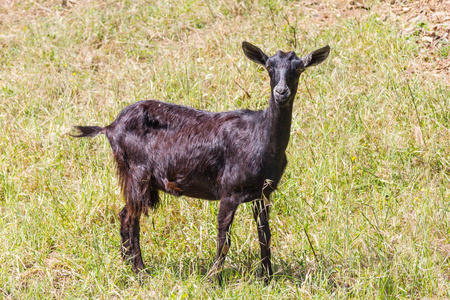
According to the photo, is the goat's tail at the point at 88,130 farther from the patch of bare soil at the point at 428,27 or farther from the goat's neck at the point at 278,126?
the patch of bare soil at the point at 428,27

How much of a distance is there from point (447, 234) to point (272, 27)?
177 inches

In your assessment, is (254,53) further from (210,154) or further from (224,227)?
(224,227)

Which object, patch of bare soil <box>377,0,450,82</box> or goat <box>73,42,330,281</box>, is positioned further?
patch of bare soil <box>377,0,450,82</box>

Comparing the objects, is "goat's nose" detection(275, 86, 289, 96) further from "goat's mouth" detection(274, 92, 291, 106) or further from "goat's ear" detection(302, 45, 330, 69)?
"goat's ear" detection(302, 45, 330, 69)

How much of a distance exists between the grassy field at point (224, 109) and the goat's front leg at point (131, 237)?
0.12 metres

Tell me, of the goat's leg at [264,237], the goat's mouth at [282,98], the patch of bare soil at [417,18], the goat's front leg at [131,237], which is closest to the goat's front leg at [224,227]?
the goat's leg at [264,237]

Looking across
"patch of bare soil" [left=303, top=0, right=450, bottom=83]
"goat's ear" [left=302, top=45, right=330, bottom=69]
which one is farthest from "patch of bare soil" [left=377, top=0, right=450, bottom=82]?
"goat's ear" [left=302, top=45, right=330, bottom=69]

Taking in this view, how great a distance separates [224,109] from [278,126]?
8.35 ft

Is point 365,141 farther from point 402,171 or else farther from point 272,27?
point 272,27

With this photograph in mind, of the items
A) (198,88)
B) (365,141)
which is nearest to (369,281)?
(365,141)

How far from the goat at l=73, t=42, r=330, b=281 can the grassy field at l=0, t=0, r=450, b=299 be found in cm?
31

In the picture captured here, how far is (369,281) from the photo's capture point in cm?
439

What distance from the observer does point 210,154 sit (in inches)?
197

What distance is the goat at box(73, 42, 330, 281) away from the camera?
4742 millimetres
